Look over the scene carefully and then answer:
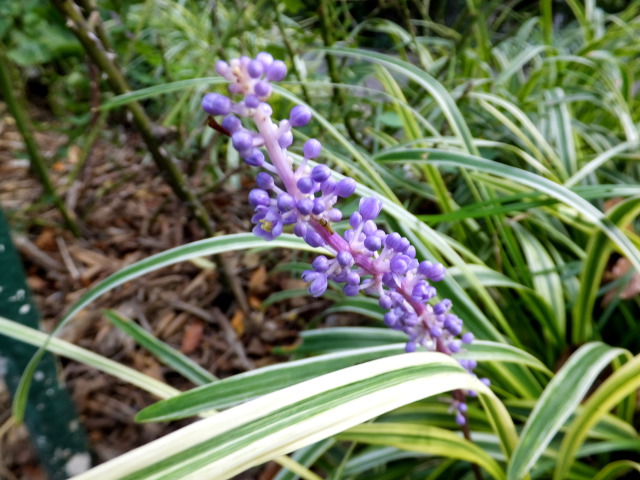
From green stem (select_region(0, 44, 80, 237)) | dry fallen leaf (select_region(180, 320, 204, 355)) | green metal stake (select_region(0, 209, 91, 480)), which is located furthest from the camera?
dry fallen leaf (select_region(180, 320, 204, 355))

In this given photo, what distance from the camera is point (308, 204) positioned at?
34cm

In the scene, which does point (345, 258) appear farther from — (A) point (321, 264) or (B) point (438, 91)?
(B) point (438, 91)

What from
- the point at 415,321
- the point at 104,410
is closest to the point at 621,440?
the point at 415,321

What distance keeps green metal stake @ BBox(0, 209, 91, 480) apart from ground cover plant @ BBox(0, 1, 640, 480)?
10 cm

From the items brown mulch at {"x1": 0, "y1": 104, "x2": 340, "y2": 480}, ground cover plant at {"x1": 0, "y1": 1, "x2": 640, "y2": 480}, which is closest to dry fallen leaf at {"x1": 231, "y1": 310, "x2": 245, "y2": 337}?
brown mulch at {"x1": 0, "y1": 104, "x2": 340, "y2": 480}

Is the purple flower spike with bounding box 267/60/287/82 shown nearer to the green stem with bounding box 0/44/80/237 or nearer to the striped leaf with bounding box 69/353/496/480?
the striped leaf with bounding box 69/353/496/480

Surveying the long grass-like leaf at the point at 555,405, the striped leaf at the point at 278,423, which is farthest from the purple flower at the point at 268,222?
the long grass-like leaf at the point at 555,405

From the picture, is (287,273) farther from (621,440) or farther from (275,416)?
(275,416)

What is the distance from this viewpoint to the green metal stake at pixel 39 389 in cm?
75

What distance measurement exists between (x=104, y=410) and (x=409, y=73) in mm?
951

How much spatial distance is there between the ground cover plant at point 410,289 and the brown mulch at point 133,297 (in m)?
0.08

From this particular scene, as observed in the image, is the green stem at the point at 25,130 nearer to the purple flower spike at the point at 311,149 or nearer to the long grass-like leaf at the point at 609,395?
the purple flower spike at the point at 311,149

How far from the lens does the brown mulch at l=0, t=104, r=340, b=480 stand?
1127mm

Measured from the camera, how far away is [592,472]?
803 mm
